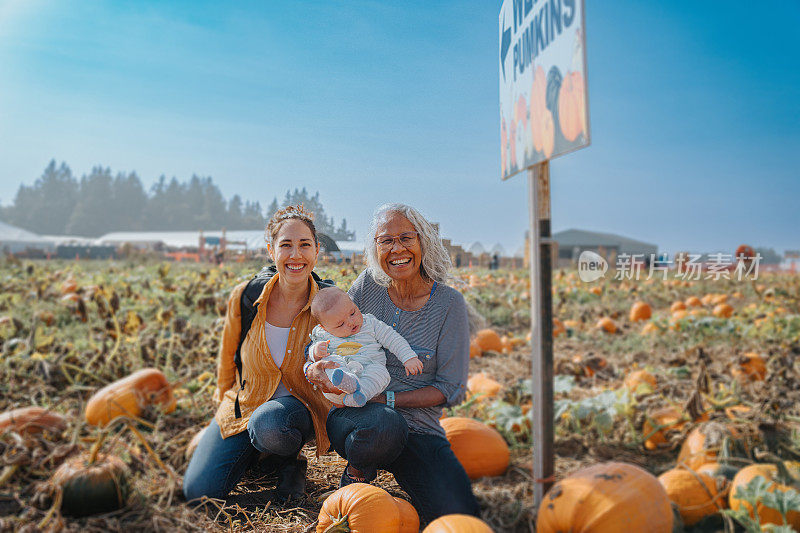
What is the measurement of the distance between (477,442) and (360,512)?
83 centimetres

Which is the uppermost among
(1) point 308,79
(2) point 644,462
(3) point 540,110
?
(1) point 308,79

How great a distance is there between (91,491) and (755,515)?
2.26 m

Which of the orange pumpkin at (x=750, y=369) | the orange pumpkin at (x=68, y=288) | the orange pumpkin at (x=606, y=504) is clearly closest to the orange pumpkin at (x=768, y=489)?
the orange pumpkin at (x=606, y=504)

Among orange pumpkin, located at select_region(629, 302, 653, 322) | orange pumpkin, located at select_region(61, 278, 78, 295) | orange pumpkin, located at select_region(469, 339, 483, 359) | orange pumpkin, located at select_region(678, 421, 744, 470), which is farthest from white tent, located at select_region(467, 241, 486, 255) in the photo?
orange pumpkin, located at select_region(61, 278, 78, 295)

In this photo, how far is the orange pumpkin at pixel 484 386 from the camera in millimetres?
3174

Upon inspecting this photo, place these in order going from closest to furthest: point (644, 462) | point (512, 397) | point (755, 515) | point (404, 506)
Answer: point (755, 515), point (404, 506), point (644, 462), point (512, 397)

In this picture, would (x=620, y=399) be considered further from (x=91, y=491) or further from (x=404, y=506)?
(x=91, y=491)

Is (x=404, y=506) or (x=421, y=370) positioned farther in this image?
(x=421, y=370)

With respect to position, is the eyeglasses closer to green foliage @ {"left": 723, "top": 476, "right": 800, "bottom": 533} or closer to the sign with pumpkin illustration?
the sign with pumpkin illustration

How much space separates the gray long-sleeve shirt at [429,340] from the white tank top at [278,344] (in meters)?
0.33

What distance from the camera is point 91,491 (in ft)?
6.45

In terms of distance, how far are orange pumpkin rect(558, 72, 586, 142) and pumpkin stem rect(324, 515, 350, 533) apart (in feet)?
4.09

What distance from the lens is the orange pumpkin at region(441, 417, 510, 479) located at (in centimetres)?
222

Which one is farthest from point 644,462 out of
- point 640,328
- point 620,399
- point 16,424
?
point 640,328
